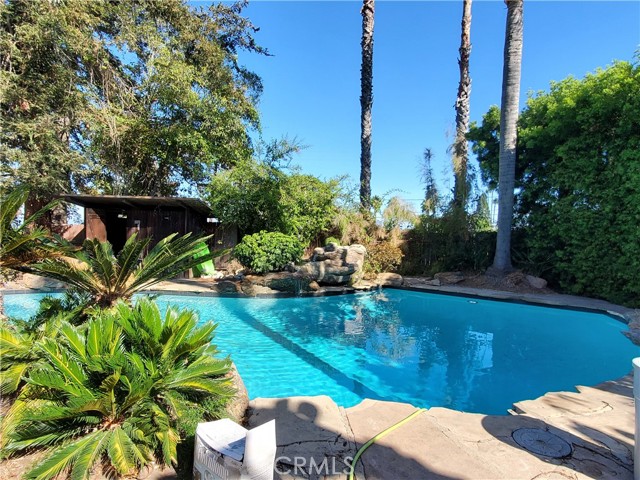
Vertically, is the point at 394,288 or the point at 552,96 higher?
the point at 552,96

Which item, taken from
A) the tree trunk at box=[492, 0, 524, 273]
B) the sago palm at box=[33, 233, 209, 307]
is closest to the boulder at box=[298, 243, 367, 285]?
the tree trunk at box=[492, 0, 524, 273]

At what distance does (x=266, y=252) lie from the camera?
11.8 m

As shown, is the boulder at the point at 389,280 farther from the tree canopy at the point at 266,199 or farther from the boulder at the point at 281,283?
the tree canopy at the point at 266,199

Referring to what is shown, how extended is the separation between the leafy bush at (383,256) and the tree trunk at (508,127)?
3944 mm

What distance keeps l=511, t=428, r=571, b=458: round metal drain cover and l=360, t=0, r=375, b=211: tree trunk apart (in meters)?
12.6

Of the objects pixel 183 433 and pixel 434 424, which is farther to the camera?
pixel 434 424

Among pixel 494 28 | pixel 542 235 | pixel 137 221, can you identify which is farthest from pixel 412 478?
pixel 494 28

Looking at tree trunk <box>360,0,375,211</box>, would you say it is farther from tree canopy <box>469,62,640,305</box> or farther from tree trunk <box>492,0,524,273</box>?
tree canopy <box>469,62,640,305</box>

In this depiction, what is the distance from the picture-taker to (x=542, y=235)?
38.0ft

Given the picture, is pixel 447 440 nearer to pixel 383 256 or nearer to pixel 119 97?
pixel 383 256

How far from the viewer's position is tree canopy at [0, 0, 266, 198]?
12.4 meters

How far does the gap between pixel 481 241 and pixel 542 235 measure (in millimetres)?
2318

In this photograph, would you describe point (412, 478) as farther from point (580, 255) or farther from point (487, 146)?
point (487, 146)

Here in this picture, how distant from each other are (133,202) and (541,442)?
1518cm
